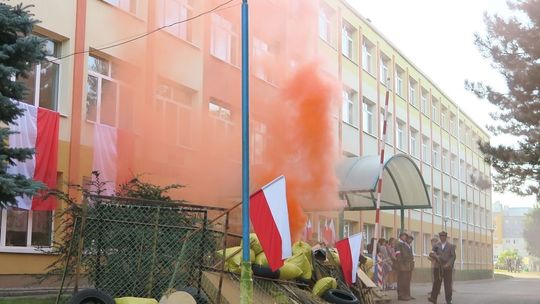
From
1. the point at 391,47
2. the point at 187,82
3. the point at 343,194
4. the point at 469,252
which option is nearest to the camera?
the point at 187,82

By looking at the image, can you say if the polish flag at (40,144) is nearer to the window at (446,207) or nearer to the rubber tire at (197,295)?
the rubber tire at (197,295)

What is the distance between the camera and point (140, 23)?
1491cm

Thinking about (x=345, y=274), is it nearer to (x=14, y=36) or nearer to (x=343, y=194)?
(x=14, y=36)

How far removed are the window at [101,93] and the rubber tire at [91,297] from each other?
7565mm

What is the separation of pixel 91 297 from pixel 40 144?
20.0 feet

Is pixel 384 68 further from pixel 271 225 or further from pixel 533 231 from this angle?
pixel 533 231

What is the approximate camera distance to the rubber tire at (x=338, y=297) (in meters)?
8.31

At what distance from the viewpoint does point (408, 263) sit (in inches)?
582

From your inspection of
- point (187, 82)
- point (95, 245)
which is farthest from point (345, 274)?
point (187, 82)

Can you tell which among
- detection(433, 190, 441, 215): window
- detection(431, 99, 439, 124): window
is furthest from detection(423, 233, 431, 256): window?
detection(431, 99, 439, 124): window

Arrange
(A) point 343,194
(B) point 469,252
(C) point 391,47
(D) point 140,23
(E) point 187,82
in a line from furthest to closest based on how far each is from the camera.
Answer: (B) point 469,252, (C) point 391,47, (A) point 343,194, (E) point 187,82, (D) point 140,23

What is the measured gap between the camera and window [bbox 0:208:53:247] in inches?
452

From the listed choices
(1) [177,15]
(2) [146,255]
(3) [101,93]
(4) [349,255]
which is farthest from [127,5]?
(2) [146,255]

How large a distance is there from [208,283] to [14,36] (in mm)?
3836
